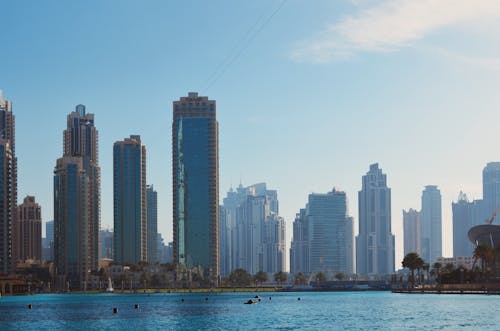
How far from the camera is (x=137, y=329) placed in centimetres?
13800

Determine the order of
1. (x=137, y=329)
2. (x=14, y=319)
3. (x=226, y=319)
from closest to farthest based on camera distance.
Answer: (x=137, y=329) < (x=226, y=319) < (x=14, y=319)

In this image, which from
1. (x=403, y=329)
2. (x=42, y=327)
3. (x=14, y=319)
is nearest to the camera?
(x=403, y=329)

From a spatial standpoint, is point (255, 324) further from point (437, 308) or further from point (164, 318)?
point (437, 308)

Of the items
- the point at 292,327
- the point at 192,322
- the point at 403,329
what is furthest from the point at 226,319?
the point at 403,329

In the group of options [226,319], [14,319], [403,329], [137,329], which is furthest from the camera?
[14,319]

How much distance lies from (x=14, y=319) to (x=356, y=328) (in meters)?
73.2

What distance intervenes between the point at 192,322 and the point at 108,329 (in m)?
20.5

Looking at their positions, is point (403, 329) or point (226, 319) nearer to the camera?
point (403, 329)

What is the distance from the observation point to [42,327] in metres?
148

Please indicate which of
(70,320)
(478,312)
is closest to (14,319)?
(70,320)

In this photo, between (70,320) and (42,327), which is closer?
(42,327)

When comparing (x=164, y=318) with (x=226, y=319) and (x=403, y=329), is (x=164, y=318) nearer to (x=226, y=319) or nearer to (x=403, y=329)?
(x=226, y=319)

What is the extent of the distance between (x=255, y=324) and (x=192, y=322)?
13.2 meters

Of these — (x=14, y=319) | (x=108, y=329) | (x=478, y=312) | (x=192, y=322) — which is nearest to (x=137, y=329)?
(x=108, y=329)
